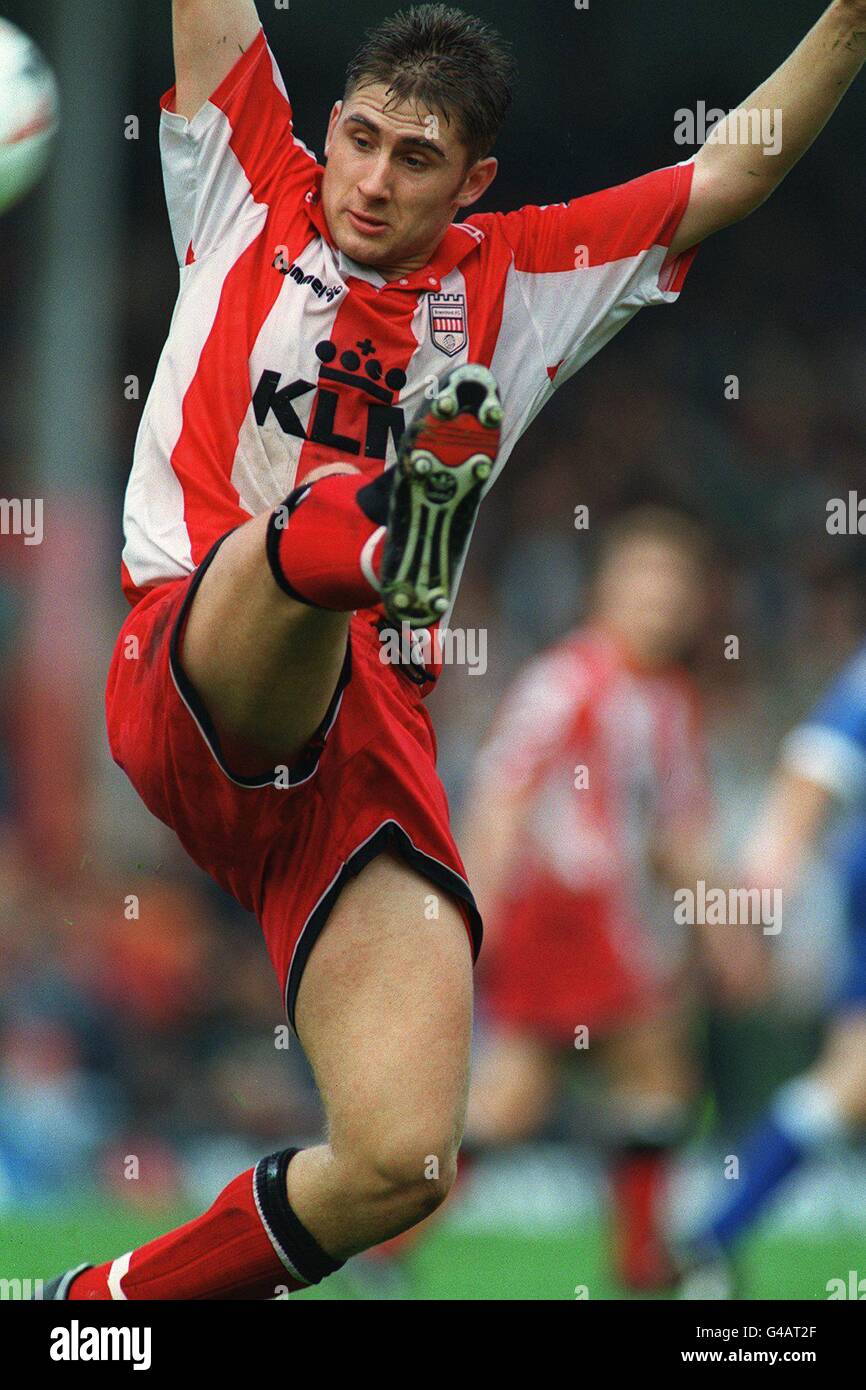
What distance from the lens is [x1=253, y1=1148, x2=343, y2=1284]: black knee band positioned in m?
3.51

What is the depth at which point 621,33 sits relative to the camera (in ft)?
37.4

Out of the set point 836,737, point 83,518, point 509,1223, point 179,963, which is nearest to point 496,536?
point 83,518

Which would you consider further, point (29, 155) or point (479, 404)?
point (29, 155)

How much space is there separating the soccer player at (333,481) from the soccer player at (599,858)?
8.77 ft

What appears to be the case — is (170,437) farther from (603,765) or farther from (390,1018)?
(603,765)

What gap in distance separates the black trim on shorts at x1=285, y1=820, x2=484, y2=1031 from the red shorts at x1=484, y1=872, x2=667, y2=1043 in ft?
10.1

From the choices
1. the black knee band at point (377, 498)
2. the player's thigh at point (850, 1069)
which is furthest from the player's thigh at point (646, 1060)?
the black knee band at point (377, 498)

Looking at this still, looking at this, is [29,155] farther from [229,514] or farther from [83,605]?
[83,605]

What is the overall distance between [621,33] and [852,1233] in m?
7.05

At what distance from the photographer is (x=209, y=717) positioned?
132 inches

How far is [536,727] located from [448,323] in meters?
2.89

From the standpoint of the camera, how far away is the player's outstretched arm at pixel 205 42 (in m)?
3.74

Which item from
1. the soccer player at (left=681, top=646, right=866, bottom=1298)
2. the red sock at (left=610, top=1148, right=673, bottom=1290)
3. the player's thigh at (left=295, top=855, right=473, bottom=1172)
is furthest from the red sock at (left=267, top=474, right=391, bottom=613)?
the red sock at (left=610, top=1148, right=673, bottom=1290)

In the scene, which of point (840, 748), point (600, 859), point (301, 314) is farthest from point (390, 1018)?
point (600, 859)
